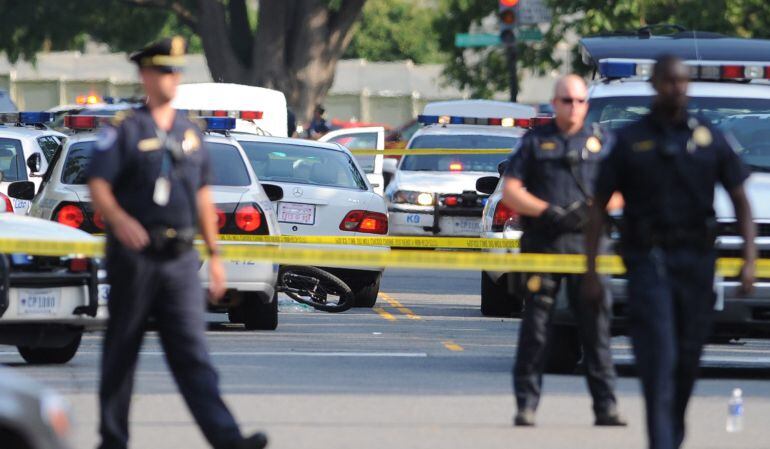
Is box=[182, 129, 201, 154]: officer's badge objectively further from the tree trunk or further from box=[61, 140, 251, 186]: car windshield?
the tree trunk

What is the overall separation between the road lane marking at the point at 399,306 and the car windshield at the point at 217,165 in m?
2.42

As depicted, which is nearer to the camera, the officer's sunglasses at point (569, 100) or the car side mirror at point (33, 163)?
the officer's sunglasses at point (569, 100)

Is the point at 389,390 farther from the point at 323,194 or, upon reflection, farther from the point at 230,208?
the point at 323,194

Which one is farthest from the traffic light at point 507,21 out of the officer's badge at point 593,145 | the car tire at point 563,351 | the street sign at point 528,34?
the officer's badge at point 593,145

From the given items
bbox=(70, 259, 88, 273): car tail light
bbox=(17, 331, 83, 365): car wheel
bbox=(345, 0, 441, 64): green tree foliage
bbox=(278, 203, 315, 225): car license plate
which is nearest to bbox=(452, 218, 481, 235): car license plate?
bbox=(278, 203, 315, 225): car license plate

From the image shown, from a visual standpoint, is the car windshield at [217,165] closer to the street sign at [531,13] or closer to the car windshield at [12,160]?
the car windshield at [12,160]

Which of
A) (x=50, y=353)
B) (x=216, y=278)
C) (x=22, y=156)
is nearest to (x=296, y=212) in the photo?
(x=50, y=353)

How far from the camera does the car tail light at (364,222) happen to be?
633 inches

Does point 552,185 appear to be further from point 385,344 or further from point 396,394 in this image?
point 385,344

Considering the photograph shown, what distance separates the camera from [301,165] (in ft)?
54.4

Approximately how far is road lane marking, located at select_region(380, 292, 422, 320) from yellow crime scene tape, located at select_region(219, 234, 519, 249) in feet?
2.23

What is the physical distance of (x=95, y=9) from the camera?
4712 cm

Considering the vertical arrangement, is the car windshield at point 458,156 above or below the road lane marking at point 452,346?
above

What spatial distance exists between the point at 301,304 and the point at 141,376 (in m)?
5.37
